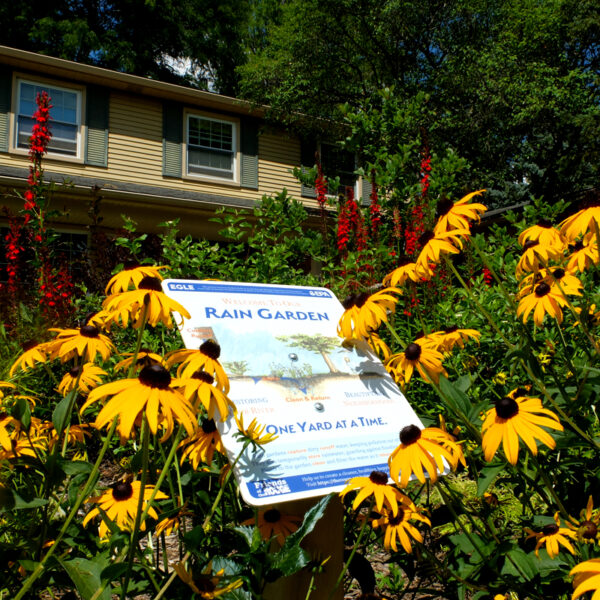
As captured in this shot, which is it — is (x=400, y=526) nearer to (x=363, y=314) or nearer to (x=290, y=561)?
(x=290, y=561)

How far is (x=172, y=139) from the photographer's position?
12938mm

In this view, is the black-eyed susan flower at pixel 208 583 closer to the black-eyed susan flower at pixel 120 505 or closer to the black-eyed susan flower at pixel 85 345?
the black-eyed susan flower at pixel 120 505

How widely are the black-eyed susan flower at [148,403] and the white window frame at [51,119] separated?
11794 millimetres

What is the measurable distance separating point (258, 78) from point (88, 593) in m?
16.3

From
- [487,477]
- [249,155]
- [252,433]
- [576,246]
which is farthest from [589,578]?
[249,155]

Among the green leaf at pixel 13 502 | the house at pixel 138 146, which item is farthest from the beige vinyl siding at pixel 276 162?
the green leaf at pixel 13 502

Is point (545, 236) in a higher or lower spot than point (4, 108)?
lower

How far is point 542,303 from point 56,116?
491 inches

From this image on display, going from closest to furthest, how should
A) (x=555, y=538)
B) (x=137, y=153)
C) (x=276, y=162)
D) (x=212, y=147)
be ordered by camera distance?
(x=555, y=538) < (x=137, y=153) < (x=212, y=147) < (x=276, y=162)

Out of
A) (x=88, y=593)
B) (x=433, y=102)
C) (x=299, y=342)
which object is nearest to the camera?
(x=88, y=593)

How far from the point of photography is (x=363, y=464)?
148 cm

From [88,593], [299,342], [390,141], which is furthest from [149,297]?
[390,141]

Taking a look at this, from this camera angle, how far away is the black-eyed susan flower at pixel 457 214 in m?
1.83

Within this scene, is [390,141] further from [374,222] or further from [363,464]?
[363,464]
